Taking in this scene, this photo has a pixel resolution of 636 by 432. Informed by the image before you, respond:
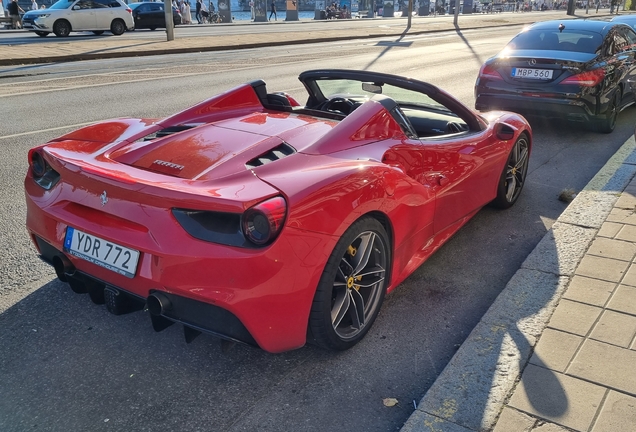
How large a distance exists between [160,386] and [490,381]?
1525mm

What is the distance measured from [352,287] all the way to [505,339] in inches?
33.4

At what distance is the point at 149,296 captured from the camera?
2.51 m

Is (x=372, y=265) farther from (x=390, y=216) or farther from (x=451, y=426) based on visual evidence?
(x=451, y=426)

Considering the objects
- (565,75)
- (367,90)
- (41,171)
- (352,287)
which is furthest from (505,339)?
(565,75)

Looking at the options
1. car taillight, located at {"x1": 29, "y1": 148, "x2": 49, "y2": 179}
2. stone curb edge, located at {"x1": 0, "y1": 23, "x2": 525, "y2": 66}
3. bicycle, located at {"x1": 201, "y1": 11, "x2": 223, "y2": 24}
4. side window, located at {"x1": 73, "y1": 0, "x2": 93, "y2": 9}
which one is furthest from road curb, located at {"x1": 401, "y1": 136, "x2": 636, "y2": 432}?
bicycle, located at {"x1": 201, "y1": 11, "x2": 223, "y2": 24}

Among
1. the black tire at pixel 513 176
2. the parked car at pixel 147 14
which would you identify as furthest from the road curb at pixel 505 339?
the parked car at pixel 147 14

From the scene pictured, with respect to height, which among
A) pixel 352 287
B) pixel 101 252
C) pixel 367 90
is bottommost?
pixel 352 287

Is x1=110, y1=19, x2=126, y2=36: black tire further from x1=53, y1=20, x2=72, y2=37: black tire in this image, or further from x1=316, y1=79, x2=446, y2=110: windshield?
x1=316, y1=79, x2=446, y2=110: windshield

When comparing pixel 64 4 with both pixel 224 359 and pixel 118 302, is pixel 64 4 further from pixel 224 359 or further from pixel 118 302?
pixel 224 359

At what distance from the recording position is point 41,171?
317cm

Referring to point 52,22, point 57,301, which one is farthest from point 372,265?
point 52,22

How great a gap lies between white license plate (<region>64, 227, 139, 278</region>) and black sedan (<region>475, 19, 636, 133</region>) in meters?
6.53

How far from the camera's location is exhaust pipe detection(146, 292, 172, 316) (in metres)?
2.49

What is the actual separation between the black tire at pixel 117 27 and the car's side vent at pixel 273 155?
25.2 meters
